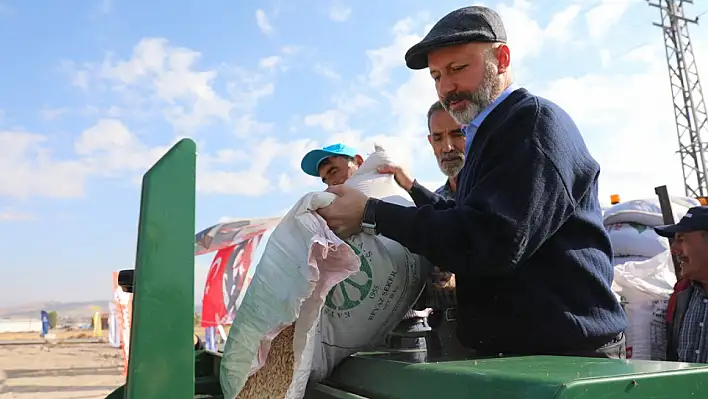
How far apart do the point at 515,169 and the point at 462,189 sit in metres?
0.36

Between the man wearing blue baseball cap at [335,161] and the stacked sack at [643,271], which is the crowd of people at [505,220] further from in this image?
the stacked sack at [643,271]

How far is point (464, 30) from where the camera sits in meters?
1.82

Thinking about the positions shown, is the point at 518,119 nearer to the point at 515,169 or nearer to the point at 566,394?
the point at 515,169

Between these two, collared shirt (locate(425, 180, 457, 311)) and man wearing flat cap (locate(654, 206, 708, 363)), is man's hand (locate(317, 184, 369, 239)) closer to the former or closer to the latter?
collared shirt (locate(425, 180, 457, 311))

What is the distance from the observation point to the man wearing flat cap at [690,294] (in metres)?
3.68

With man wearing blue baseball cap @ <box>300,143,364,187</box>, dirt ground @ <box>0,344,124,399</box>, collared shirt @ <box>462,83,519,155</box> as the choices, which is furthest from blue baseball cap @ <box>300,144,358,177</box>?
dirt ground @ <box>0,344,124,399</box>

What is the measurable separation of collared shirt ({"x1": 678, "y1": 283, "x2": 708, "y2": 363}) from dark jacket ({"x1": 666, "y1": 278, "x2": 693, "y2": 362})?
1.7 inches

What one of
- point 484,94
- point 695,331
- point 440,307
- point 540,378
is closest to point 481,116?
point 484,94

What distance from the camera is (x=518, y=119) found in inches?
64.1

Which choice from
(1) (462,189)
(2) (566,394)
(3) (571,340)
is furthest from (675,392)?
(1) (462,189)

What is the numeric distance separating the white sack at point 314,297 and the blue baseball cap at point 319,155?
1668mm

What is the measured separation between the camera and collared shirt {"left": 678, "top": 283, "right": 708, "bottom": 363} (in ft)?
11.9

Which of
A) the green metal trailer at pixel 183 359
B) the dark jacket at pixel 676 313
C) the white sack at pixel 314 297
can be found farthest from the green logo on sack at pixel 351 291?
the dark jacket at pixel 676 313

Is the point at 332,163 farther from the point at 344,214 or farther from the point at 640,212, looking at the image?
the point at 640,212
